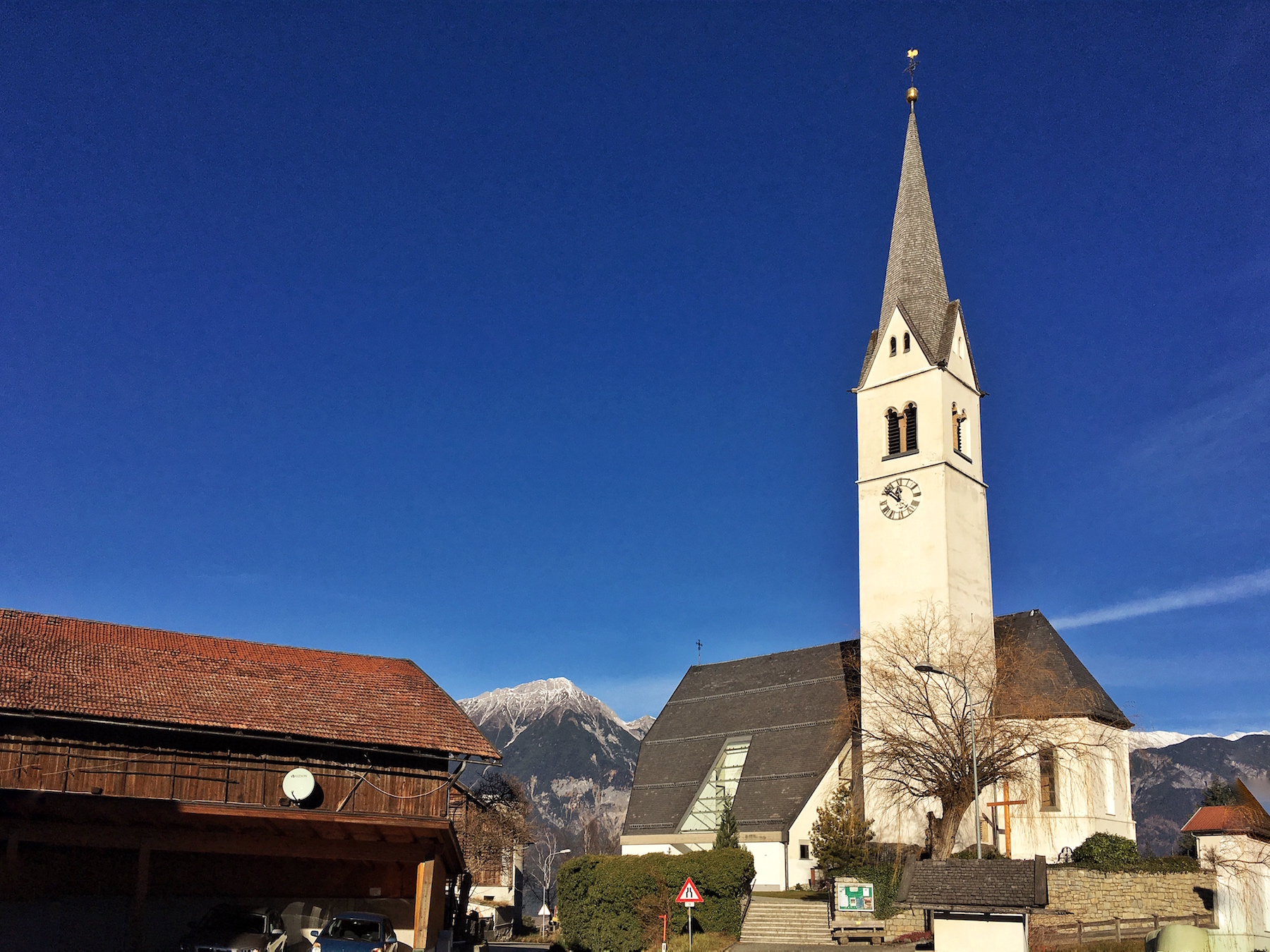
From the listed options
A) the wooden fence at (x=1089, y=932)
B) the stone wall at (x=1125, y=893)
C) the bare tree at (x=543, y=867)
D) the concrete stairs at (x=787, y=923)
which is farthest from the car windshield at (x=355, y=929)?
the bare tree at (x=543, y=867)

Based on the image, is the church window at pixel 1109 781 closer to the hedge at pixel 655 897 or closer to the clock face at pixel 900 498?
the clock face at pixel 900 498

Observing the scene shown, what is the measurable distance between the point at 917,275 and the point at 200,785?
38.5 metres

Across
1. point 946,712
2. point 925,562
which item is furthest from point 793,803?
point 925,562

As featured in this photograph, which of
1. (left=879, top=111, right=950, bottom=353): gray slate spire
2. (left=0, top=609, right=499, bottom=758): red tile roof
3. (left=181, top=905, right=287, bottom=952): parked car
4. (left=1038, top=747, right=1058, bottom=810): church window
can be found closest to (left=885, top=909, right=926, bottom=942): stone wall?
(left=1038, top=747, right=1058, bottom=810): church window

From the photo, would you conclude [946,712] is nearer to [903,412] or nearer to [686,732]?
[903,412]

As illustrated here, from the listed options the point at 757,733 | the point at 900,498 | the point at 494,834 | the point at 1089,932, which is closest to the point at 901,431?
the point at 900,498

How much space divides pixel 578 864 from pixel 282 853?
15.5 m

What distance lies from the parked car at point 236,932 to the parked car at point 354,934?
0.90 m

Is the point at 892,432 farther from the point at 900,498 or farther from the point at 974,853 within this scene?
the point at 974,853

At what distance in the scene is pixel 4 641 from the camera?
93.5ft

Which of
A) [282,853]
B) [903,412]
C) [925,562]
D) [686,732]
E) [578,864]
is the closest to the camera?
[282,853]

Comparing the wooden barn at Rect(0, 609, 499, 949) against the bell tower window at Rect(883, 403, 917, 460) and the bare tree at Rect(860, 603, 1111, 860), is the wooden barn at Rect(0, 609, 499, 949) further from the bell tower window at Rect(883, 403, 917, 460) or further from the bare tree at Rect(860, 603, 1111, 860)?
the bell tower window at Rect(883, 403, 917, 460)

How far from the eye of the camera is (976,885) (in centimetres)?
2316

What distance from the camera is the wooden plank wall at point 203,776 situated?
86.6 ft
